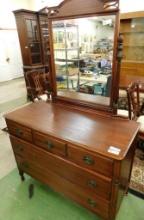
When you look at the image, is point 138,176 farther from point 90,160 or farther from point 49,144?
point 49,144

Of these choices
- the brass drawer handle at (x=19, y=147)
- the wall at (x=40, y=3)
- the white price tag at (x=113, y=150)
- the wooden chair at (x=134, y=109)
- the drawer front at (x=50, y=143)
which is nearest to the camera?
the white price tag at (x=113, y=150)

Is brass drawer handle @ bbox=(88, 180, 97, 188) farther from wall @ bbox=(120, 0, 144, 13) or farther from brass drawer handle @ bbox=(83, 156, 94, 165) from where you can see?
wall @ bbox=(120, 0, 144, 13)

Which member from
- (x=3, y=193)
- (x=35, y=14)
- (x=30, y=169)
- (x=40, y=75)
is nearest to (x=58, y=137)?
(x=30, y=169)

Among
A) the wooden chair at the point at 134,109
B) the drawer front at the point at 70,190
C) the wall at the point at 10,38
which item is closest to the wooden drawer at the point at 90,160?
the drawer front at the point at 70,190

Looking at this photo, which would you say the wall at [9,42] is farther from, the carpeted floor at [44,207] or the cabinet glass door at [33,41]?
the carpeted floor at [44,207]

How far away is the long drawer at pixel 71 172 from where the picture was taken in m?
1.14

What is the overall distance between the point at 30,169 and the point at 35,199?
331mm

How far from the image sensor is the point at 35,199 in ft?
5.57

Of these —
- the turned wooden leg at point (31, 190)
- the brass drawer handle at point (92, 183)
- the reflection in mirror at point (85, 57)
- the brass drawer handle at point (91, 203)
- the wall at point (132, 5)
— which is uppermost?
the wall at point (132, 5)

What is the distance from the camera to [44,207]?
5.30 ft

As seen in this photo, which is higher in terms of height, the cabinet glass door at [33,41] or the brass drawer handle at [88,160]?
the cabinet glass door at [33,41]

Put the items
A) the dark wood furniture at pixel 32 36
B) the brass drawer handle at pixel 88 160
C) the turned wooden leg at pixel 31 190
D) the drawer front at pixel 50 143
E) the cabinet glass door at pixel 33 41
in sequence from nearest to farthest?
→ the brass drawer handle at pixel 88 160 < the drawer front at pixel 50 143 < the turned wooden leg at pixel 31 190 < the dark wood furniture at pixel 32 36 < the cabinet glass door at pixel 33 41

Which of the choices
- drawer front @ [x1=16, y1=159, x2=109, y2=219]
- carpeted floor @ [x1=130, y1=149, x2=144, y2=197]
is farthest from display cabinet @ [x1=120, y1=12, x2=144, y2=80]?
drawer front @ [x1=16, y1=159, x2=109, y2=219]

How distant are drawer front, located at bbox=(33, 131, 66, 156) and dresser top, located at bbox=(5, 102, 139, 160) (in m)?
0.05
